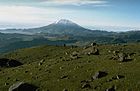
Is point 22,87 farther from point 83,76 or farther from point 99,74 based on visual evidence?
point 99,74

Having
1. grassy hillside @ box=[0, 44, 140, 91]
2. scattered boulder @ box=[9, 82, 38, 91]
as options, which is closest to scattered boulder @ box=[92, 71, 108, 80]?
grassy hillside @ box=[0, 44, 140, 91]

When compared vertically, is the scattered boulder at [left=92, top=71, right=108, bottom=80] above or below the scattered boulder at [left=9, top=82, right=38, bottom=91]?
above

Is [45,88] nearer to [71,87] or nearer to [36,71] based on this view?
[71,87]

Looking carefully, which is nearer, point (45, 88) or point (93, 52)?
point (45, 88)

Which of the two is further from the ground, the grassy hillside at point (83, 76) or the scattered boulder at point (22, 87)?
the grassy hillside at point (83, 76)

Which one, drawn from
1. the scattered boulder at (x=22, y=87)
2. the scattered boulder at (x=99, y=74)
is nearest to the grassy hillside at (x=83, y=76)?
the scattered boulder at (x=99, y=74)

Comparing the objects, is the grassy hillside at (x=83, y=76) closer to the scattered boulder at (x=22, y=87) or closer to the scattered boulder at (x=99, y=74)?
the scattered boulder at (x=99, y=74)

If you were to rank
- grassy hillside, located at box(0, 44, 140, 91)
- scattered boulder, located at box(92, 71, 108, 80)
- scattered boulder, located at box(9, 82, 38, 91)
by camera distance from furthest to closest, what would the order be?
scattered boulder, located at box(92, 71, 108, 80) → scattered boulder, located at box(9, 82, 38, 91) → grassy hillside, located at box(0, 44, 140, 91)

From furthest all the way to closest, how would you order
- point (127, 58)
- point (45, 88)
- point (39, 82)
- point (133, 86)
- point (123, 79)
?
1. point (127, 58)
2. point (39, 82)
3. point (45, 88)
4. point (123, 79)
5. point (133, 86)

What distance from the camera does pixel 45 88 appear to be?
4606 centimetres

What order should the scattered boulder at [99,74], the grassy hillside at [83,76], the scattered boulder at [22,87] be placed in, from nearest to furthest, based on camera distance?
the grassy hillside at [83,76] → the scattered boulder at [22,87] → the scattered boulder at [99,74]

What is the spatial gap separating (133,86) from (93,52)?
31.4 meters

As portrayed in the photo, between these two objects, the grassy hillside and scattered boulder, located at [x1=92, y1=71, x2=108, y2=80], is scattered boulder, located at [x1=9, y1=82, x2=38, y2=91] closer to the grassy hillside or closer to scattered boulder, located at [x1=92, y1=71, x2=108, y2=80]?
the grassy hillside

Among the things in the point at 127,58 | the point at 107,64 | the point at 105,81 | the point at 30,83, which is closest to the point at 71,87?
the point at 105,81
